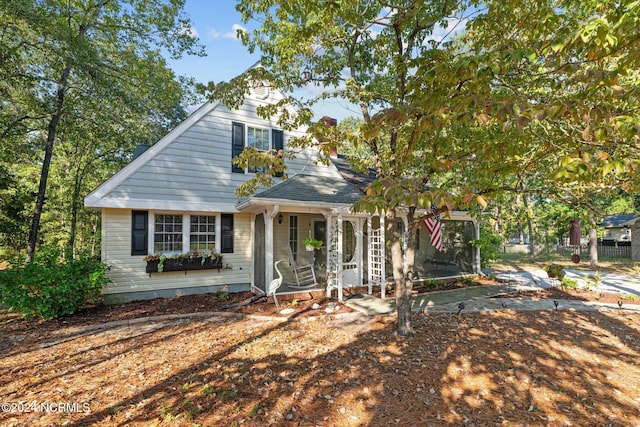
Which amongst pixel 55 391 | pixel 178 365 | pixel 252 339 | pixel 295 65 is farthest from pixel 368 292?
pixel 55 391

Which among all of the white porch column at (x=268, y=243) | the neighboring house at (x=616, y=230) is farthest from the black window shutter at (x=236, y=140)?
the neighboring house at (x=616, y=230)

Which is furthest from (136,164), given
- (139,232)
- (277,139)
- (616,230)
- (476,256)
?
(616,230)

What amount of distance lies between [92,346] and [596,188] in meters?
8.39

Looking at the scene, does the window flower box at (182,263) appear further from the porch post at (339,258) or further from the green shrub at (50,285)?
the porch post at (339,258)

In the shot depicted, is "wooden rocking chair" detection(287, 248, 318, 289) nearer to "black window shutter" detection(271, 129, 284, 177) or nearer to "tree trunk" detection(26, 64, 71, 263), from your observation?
"black window shutter" detection(271, 129, 284, 177)

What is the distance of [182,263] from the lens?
821 centimetres

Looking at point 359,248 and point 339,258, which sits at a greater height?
point 359,248

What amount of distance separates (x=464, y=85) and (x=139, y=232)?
8265 millimetres

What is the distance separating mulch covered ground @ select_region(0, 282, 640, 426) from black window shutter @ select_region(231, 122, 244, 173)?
15.6ft

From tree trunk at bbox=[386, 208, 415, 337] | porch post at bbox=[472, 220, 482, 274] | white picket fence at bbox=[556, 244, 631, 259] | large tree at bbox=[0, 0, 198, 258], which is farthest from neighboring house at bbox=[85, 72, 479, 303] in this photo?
white picket fence at bbox=[556, 244, 631, 259]

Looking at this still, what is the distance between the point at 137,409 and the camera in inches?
127

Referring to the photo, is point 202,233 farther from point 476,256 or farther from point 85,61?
point 476,256

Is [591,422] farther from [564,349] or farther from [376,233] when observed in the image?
[376,233]

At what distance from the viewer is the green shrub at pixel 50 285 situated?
5.93 metres
